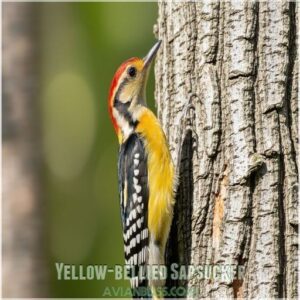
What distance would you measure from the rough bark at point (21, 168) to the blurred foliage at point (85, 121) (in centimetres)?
169

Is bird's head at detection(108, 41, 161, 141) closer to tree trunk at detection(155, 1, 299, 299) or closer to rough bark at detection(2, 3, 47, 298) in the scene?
tree trunk at detection(155, 1, 299, 299)

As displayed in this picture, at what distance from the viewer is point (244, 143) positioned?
4480 mm

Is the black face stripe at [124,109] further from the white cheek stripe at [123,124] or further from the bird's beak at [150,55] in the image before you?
the bird's beak at [150,55]

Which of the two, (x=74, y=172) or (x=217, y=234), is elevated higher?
(x=74, y=172)

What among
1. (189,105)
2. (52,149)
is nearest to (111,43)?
(52,149)

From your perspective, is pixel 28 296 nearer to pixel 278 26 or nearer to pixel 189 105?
pixel 189 105

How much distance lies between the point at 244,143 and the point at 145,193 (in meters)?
1.01

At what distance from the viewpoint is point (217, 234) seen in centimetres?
459

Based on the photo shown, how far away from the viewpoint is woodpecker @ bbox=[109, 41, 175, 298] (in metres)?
5.07

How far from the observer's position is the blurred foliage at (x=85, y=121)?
945cm

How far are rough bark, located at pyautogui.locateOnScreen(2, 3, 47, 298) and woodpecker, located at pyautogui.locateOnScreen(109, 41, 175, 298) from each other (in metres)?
1.60

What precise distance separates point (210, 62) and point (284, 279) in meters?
1.33

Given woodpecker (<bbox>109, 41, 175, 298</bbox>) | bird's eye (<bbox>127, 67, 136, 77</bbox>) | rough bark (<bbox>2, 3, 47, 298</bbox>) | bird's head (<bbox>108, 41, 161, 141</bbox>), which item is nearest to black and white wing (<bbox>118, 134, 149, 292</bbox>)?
woodpecker (<bbox>109, 41, 175, 298</bbox>)

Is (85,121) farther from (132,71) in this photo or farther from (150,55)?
(150,55)
